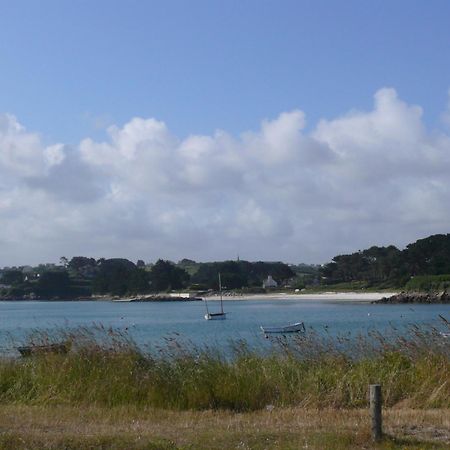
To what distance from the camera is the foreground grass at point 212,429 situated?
11.7 m

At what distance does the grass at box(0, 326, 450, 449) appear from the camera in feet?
39.5

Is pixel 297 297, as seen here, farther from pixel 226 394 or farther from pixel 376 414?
pixel 376 414

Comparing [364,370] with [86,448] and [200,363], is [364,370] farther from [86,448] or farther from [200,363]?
[86,448]

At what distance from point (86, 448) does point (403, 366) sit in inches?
306

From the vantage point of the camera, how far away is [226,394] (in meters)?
16.0

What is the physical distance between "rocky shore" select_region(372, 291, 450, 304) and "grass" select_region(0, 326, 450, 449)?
119m

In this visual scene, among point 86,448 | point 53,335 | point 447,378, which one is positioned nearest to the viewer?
point 86,448

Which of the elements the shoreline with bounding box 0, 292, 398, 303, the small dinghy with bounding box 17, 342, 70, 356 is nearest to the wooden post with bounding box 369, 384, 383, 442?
the small dinghy with bounding box 17, 342, 70, 356

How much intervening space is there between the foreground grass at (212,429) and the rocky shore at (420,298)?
12431 cm

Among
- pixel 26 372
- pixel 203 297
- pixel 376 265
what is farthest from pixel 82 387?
pixel 203 297

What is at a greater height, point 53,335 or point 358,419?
point 53,335

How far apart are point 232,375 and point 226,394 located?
0.49 meters

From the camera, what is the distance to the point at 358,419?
13547 millimetres

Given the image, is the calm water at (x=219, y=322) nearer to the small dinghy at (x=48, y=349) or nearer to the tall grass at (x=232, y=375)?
the small dinghy at (x=48, y=349)
